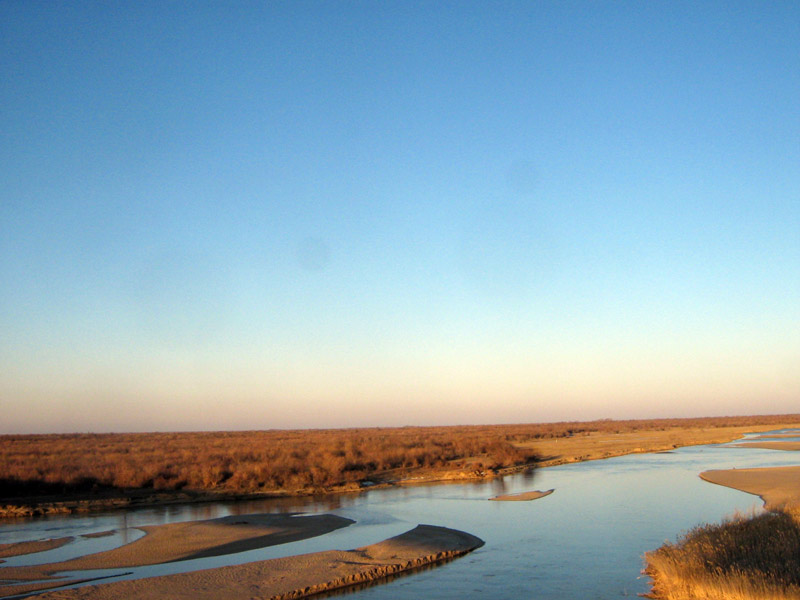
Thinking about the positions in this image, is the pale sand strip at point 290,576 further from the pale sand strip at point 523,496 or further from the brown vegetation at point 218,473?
the brown vegetation at point 218,473

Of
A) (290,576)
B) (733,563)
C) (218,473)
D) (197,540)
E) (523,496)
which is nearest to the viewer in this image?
(733,563)

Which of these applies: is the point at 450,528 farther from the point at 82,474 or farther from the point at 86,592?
the point at 82,474

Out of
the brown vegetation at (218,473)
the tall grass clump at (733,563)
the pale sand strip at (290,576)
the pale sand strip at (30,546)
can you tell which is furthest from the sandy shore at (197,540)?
the tall grass clump at (733,563)

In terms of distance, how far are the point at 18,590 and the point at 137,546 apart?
4.43 metres

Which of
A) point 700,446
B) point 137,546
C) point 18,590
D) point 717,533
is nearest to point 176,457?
point 137,546

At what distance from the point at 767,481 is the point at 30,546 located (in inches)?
1001

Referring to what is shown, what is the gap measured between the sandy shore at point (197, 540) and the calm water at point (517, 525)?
0.62m

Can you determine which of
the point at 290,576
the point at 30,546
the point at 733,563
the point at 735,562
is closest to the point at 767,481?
the point at 735,562

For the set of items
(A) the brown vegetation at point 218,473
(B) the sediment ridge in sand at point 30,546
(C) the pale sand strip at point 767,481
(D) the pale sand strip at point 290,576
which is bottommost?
(C) the pale sand strip at point 767,481

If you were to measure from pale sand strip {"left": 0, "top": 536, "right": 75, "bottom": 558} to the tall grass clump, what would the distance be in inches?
557

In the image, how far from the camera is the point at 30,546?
663 inches

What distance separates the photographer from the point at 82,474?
93.9 ft

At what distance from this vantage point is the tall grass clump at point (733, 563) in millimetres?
9672

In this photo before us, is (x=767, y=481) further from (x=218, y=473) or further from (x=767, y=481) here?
(x=218, y=473)
